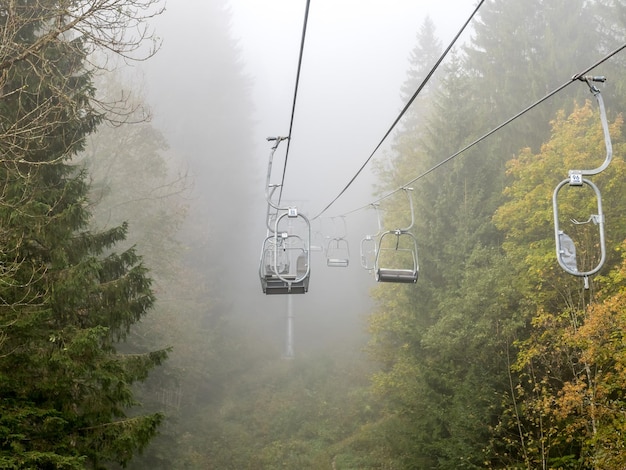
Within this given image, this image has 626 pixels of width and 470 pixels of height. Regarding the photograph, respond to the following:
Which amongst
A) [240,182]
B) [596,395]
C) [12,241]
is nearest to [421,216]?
[596,395]

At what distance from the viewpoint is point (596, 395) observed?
32.2 feet

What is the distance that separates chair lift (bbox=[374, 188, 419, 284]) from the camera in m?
9.70

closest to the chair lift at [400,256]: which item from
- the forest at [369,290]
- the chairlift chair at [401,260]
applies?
the chairlift chair at [401,260]

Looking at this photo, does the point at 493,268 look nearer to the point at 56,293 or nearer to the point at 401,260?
the point at 401,260

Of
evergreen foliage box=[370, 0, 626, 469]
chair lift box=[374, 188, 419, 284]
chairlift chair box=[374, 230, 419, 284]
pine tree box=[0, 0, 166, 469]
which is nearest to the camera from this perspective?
pine tree box=[0, 0, 166, 469]

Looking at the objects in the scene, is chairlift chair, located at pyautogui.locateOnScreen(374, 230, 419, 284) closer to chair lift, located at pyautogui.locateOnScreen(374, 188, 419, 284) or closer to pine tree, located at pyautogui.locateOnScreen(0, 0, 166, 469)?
chair lift, located at pyautogui.locateOnScreen(374, 188, 419, 284)

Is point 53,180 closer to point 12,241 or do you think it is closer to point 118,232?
point 118,232

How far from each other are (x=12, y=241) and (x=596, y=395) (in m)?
9.80

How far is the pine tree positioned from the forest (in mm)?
36

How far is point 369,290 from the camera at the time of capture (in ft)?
68.2

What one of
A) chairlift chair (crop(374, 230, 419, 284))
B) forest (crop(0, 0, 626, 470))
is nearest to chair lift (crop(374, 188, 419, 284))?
chairlift chair (crop(374, 230, 419, 284))

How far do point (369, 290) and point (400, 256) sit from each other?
348cm

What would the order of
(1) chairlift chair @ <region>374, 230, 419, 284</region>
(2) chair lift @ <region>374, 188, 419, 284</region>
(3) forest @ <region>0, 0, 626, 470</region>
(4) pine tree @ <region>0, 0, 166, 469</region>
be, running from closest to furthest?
1. (4) pine tree @ <region>0, 0, 166, 469</region>
2. (3) forest @ <region>0, 0, 626, 470</region>
3. (2) chair lift @ <region>374, 188, 419, 284</region>
4. (1) chairlift chair @ <region>374, 230, 419, 284</region>

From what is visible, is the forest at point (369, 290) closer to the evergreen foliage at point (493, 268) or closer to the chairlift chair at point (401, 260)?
the evergreen foliage at point (493, 268)
